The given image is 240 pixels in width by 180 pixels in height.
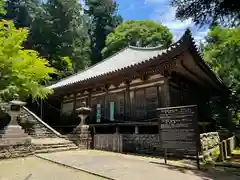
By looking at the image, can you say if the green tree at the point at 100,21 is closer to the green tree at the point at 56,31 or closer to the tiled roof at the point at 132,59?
the green tree at the point at 56,31

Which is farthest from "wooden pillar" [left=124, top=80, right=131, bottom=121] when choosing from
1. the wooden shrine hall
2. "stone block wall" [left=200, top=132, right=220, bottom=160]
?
"stone block wall" [left=200, top=132, right=220, bottom=160]

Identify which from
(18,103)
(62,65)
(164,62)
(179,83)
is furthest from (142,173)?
(62,65)

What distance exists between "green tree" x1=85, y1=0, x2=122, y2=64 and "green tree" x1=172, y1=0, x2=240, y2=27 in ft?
116

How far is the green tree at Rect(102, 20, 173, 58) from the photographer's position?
111ft

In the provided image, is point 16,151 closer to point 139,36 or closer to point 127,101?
point 127,101

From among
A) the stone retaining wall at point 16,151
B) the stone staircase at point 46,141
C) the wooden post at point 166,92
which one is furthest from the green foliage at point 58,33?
the wooden post at point 166,92

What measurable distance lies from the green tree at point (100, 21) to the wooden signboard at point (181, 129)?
111 feet

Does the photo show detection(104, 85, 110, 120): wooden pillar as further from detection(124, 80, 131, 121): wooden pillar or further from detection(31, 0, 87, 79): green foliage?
detection(31, 0, 87, 79): green foliage

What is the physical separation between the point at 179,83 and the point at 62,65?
→ 2132cm

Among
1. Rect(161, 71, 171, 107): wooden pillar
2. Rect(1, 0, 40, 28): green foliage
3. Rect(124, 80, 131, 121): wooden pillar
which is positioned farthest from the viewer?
Rect(1, 0, 40, 28): green foliage

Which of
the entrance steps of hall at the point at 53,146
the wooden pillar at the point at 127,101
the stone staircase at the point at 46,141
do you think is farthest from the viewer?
the wooden pillar at the point at 127,101

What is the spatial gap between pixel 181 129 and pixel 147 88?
506cm

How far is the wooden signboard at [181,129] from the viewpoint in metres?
7.07

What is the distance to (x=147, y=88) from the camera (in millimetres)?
12211
